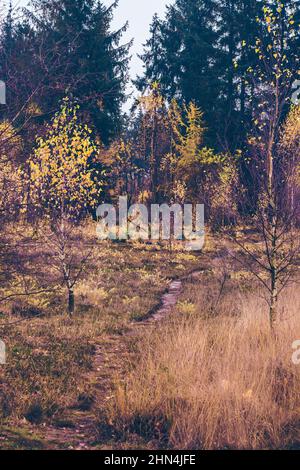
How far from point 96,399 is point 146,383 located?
959 millimetres

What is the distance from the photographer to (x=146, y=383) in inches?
233

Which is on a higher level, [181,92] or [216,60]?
[216,60]

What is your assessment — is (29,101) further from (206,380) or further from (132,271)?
(132,271)

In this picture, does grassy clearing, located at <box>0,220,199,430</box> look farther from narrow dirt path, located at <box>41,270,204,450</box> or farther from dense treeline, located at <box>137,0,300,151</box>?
dense treeline, located at <box>137,0,300,151</box>

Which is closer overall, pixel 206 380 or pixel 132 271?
pixel 206 380

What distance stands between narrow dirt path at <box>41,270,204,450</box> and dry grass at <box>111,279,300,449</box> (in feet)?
1.39

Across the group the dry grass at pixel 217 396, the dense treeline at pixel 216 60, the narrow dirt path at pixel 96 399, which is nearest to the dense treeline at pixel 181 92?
the dense treeline at pixel 216 60

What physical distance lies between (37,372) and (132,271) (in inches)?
411

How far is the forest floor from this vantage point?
16.8 feet

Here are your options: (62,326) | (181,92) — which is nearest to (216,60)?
(181,92)

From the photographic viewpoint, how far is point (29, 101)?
4988 mm

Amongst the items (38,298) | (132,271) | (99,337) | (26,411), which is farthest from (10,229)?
(132,271)

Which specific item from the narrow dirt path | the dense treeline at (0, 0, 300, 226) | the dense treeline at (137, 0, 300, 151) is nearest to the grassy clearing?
the narrow dirt path

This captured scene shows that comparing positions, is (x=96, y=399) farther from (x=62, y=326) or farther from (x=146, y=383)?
(x=62, y=326)
